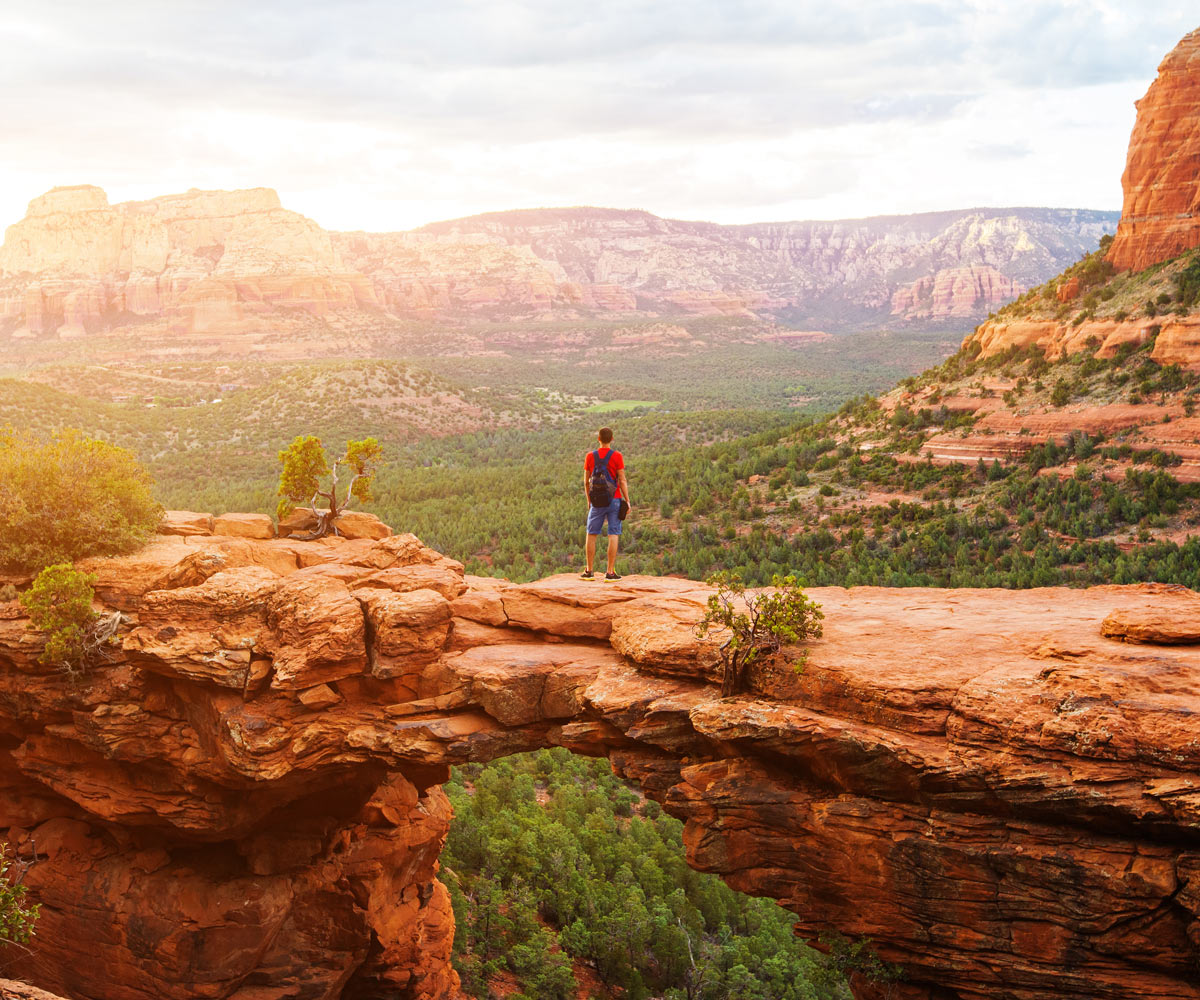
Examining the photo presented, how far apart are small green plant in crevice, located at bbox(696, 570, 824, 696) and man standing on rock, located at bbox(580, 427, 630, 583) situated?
3.32 metres

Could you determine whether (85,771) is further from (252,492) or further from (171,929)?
(252,492)

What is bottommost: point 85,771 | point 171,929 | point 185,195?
point 171,929

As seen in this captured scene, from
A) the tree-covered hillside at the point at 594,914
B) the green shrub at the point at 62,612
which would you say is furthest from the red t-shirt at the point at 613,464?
the tree-covered hillside at the point at 594,914

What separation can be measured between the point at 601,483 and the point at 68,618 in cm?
841

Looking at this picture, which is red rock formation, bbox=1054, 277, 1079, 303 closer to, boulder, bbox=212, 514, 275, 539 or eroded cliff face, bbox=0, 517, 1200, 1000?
eroded cliff face, bbox=0, 517, 1200, 1000

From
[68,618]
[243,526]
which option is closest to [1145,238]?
[243,526]

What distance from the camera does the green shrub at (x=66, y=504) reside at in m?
13.7

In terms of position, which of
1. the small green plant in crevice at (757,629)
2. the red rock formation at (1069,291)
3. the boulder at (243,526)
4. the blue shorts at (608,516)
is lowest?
the small green plant in crevice at (757,629)

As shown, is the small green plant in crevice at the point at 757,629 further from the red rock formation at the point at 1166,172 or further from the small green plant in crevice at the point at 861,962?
the red rock formation at the point at 1166,172

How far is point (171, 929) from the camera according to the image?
13.9 m

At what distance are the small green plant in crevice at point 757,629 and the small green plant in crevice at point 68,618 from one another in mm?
8914

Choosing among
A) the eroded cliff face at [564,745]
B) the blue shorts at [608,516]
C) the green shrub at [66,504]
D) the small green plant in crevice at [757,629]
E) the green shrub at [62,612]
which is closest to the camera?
the eroded cliff face at [564,745]

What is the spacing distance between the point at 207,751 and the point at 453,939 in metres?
8.00

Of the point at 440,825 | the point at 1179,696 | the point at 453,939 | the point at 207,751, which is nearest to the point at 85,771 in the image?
the point at 207,751
